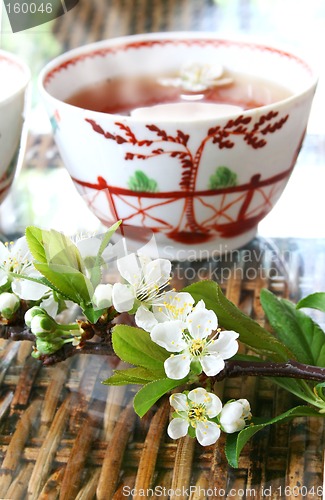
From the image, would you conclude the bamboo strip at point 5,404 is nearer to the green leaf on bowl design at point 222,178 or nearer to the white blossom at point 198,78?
the green leaf on bowl design at point 222,178

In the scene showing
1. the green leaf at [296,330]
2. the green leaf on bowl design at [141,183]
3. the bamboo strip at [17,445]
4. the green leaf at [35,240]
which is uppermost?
the green leaf at [35,240]

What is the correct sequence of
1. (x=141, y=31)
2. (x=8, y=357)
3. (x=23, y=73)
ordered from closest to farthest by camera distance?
(x=8, y=357) → (x=23, y=73) → (x=141, y=31)

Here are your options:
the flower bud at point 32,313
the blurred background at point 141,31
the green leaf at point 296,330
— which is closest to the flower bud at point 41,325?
the flower bud at point 32,313

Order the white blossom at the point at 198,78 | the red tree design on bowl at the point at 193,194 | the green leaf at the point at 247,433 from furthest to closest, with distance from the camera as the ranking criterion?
1. the white blossom at the point at 198,78
2. the red tree design on bowl at the point at 193,194
3. the green leaf at the point at 247,433

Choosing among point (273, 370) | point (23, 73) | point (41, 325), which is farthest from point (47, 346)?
point (23, 73)

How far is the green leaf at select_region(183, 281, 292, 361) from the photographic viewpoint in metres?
0.43

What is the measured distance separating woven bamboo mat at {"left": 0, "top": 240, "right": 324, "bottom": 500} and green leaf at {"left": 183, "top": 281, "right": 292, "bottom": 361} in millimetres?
32

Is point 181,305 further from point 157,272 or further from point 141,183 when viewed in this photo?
point 141,183

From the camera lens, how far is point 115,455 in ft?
1.39

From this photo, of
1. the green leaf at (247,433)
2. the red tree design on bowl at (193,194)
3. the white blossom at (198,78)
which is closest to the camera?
the green leaf at (247,433)

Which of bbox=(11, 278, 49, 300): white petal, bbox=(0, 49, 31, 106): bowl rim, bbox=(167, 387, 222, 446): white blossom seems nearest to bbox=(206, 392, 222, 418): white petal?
bbox=(167, 387, 222, 446): white blossom

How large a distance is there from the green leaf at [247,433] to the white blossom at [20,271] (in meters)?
0.12

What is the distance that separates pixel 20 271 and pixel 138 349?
0.09m

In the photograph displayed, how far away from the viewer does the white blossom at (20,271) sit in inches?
17.1
